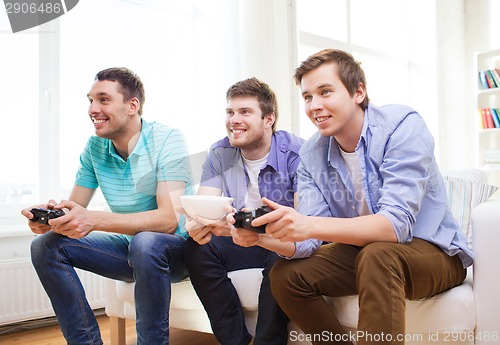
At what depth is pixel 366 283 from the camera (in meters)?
1.14

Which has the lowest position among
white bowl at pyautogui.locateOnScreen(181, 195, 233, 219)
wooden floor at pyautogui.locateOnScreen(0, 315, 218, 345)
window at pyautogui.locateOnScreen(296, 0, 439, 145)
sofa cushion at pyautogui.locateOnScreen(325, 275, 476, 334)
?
wooden floor at pyautogui.locateOnScreen(0, 315, 218, 345)

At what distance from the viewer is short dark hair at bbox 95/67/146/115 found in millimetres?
1840

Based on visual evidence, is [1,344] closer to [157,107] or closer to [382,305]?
[157,107]

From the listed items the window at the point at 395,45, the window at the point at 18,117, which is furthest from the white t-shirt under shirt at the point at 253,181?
the window at the point at 395,45

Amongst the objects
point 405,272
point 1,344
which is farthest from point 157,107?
point 405,272

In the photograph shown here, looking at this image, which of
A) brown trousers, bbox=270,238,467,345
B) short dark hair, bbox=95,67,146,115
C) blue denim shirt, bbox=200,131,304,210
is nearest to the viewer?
brown trousers, bbox=270,238,467,345

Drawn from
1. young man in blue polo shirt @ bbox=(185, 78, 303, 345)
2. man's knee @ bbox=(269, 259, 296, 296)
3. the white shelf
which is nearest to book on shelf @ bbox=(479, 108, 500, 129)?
the white shelf

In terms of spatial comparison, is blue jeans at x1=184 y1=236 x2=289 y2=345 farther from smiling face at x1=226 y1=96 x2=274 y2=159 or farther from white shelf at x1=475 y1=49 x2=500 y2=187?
white shelf at x1=475 y1=49 x2=500 y2=187

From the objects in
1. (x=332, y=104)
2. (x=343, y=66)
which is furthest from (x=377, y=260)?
(x=343, y=66)

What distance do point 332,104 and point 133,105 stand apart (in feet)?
2.60

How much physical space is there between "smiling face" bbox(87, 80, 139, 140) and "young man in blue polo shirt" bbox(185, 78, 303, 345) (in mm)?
332

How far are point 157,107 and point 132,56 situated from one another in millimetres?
322

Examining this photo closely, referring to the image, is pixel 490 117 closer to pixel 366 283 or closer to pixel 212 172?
pixel 212 172

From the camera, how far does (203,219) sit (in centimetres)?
125
